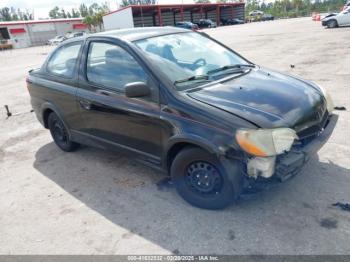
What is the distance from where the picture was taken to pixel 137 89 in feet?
10.3

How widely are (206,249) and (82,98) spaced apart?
2.47 metres

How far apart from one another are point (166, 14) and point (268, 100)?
2339 inches

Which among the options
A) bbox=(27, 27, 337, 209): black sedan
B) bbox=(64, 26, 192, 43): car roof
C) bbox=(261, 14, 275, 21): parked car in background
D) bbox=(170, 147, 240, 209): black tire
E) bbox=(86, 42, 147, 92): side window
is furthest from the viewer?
bbox=(261, 14, 275, 21): parked car in background

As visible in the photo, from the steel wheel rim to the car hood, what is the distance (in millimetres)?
604

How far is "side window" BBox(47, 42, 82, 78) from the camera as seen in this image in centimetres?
426

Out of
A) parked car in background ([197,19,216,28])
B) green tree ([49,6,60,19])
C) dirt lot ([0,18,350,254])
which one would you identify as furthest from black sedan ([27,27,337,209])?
green tree ([49,6,60,19])

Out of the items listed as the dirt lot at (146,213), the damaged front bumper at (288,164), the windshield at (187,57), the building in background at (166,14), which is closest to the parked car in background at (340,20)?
the dirt lot at (146,213)

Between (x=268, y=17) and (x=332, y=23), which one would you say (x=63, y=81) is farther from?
(x=268, y=17)

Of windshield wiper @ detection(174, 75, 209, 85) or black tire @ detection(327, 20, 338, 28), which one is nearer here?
windshield wiper @ detection(174, 75, 209, 85)

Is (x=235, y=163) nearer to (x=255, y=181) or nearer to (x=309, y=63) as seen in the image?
(x=255, y=181)

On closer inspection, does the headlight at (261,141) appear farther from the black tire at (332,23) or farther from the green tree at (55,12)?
the green tree at (55,12)

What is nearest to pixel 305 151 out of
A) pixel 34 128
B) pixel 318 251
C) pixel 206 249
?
pixel 318 251

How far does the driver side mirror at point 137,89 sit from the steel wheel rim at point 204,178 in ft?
2.86

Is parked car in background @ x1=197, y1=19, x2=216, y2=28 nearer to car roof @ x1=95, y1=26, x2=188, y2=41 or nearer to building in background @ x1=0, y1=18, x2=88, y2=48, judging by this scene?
building in background @ x1=0, y1=18, x2=88, y2=48
